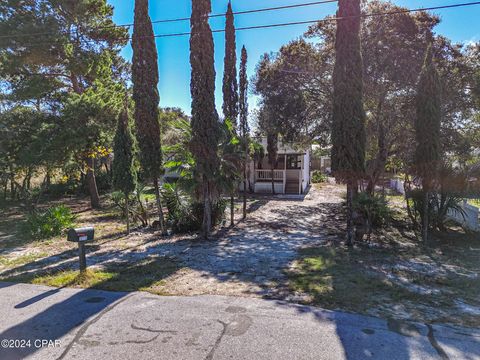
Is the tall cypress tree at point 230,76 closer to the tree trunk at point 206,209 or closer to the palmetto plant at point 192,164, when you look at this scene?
the palmetto plant at point 192,164

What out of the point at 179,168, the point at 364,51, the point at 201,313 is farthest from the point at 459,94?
the point at 201,313

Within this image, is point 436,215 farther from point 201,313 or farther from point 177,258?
point 201,313

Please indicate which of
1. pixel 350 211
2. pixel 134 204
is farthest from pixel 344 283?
pixel 134 204

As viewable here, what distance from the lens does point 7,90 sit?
47.3 feet

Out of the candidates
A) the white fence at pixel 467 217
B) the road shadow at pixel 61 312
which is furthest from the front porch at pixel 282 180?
the road shadow at pixel 61 312

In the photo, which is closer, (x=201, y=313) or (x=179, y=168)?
(x=201, y=313)

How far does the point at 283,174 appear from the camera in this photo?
2119 cm

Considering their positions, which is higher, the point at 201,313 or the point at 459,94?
the point at 459,94

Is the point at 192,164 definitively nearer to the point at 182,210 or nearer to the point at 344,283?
the point at 182,210

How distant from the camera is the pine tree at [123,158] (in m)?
9.57

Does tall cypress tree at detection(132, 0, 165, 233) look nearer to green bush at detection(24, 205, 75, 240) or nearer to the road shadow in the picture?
green bush at detection(24, 205, 75, 240)

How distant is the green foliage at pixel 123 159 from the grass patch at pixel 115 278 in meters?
3.58

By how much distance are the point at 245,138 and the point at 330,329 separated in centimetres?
936

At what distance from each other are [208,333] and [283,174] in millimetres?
18038
